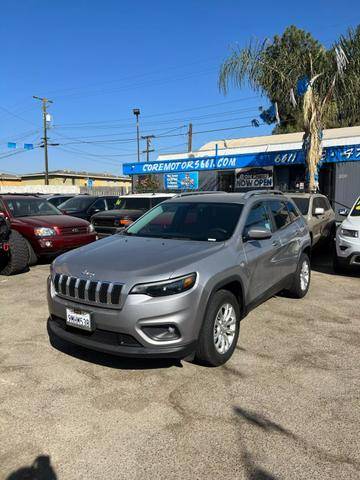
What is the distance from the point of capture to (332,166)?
16703 mm

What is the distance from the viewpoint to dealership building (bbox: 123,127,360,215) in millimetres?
16016

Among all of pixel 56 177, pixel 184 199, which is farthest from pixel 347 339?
pixel 56 177

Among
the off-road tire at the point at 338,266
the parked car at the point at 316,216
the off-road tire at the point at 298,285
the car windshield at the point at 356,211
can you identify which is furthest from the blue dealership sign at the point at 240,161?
the off-road tire at the point at 298,285

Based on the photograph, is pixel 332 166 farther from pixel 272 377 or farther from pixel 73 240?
pixel 272 377

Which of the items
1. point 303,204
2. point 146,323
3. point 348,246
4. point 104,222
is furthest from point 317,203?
point 146,323

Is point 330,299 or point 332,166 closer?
point 330,299

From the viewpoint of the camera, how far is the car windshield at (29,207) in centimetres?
952

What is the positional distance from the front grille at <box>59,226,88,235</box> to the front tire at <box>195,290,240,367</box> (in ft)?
18.8

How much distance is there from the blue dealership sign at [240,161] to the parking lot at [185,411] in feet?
40.0

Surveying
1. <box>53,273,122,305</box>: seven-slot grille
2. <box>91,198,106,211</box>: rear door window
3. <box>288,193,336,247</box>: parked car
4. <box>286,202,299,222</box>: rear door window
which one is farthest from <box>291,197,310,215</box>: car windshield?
<box>91,198,106,211</box>: rear door window

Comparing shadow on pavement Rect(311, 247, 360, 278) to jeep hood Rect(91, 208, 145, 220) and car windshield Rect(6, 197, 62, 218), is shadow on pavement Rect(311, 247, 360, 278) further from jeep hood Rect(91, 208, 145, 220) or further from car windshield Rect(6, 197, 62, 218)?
car windshield Rect(6, 197, 62, 218)

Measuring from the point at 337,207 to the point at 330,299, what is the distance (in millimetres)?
10947

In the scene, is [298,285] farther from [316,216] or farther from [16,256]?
[16,256]

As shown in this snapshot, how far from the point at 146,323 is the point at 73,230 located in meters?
6.21
